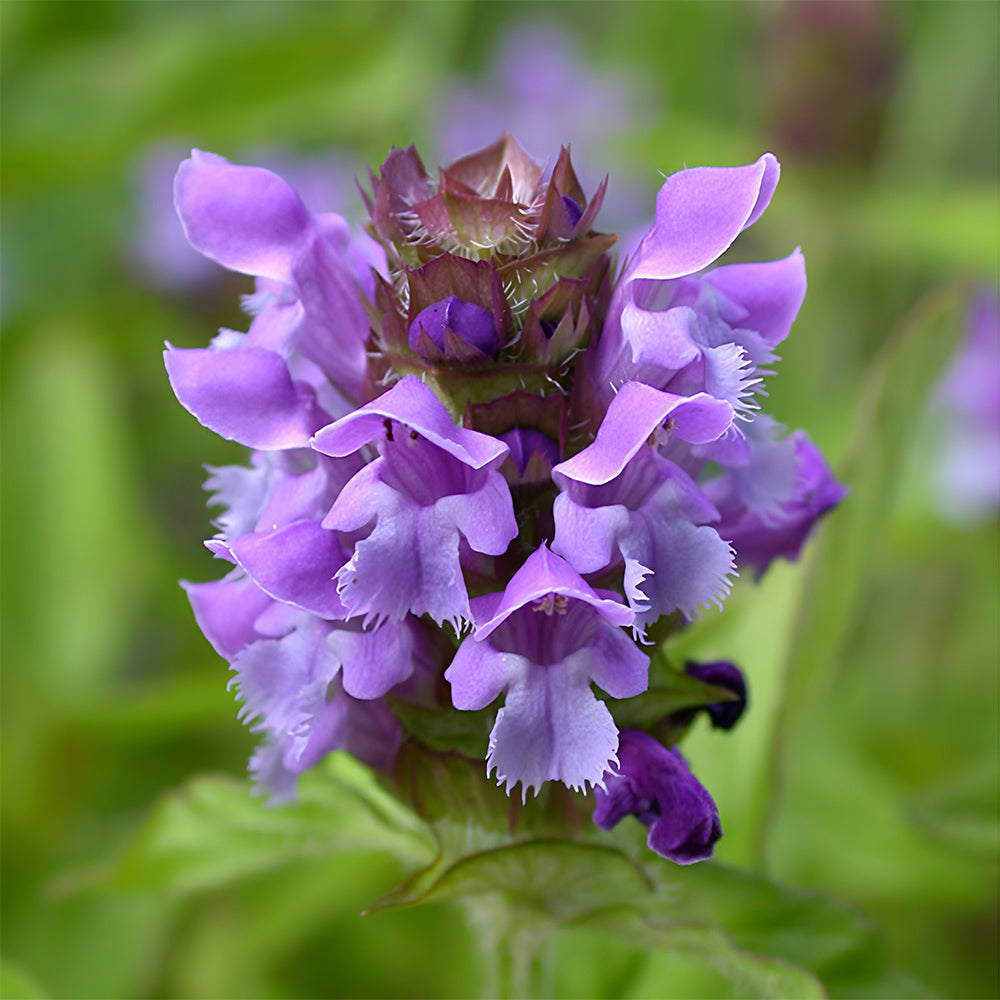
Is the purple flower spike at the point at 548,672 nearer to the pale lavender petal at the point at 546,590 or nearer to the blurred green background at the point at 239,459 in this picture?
the pale lavender petal at the point at 546,590

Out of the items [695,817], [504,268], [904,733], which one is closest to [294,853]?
Result: [695,817]

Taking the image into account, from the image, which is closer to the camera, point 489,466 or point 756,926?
point 489,466

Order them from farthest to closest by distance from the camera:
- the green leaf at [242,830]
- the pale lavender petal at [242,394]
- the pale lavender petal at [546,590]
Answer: the green leaf at [242,830], the pale lavender petal at [242,394], the pale lavender petal at [546,590]

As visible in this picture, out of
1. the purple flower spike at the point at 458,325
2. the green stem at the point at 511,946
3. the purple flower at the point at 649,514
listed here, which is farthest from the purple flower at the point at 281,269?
the green stem at the point at 511,946

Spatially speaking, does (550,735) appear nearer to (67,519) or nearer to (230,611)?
(230,611)

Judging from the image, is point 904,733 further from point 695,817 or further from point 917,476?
point 695,817

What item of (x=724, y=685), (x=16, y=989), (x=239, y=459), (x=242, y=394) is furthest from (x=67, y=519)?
(x=724, y=685)
